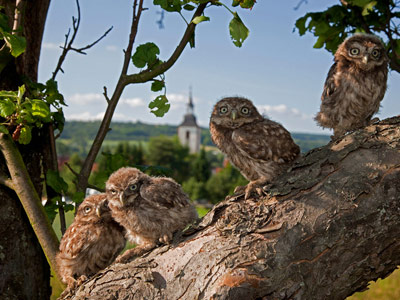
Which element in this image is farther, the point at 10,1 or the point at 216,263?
the point at 10,1

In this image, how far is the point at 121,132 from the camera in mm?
176250

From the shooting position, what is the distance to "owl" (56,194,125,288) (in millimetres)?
3004

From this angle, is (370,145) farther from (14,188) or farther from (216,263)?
(14,188)

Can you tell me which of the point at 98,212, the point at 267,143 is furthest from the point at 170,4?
the point at 98,212

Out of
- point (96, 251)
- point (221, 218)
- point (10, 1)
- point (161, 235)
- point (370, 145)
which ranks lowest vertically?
point (96, 251)

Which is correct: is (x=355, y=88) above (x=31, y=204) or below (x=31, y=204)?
above

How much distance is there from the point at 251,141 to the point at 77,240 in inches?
58.2

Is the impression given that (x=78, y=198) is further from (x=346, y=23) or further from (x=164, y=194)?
(x=346, y=23)

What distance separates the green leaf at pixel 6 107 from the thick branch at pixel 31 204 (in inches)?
21.8

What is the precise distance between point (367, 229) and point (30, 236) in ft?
8.31

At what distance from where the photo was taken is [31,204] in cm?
308

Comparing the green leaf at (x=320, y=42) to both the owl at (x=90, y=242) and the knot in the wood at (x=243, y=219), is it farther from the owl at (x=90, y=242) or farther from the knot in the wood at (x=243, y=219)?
the owl at (x=90, y=242)

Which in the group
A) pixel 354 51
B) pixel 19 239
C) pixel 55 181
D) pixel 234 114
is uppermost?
pixel 354 51

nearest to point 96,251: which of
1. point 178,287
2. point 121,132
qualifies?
point 178,287
